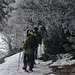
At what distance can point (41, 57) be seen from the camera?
1136cm

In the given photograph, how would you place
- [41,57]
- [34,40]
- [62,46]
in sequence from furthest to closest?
[41,57], [62,46], [34,40]

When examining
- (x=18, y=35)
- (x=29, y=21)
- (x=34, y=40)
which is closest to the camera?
(x=34, y=40)

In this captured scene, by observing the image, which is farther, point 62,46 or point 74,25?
point 62,46

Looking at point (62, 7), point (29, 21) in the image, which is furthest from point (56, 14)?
point (29, 21)

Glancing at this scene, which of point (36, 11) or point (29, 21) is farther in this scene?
point (29, 21)

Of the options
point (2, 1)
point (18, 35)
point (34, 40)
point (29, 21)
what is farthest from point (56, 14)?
point (2, 1)

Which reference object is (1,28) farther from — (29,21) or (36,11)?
(36,11)

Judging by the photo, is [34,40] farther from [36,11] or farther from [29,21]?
[29,21]

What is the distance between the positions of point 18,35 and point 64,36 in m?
14.3

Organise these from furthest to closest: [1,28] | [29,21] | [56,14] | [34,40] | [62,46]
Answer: [1,28]
[29,21]
[62,46]
[56,14]
[34,40]

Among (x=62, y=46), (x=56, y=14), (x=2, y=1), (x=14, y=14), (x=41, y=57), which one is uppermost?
(x=2, y=1)

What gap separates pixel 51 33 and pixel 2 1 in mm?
21644

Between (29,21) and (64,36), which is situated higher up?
(29,21)

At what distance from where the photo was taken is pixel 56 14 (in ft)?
28.5
